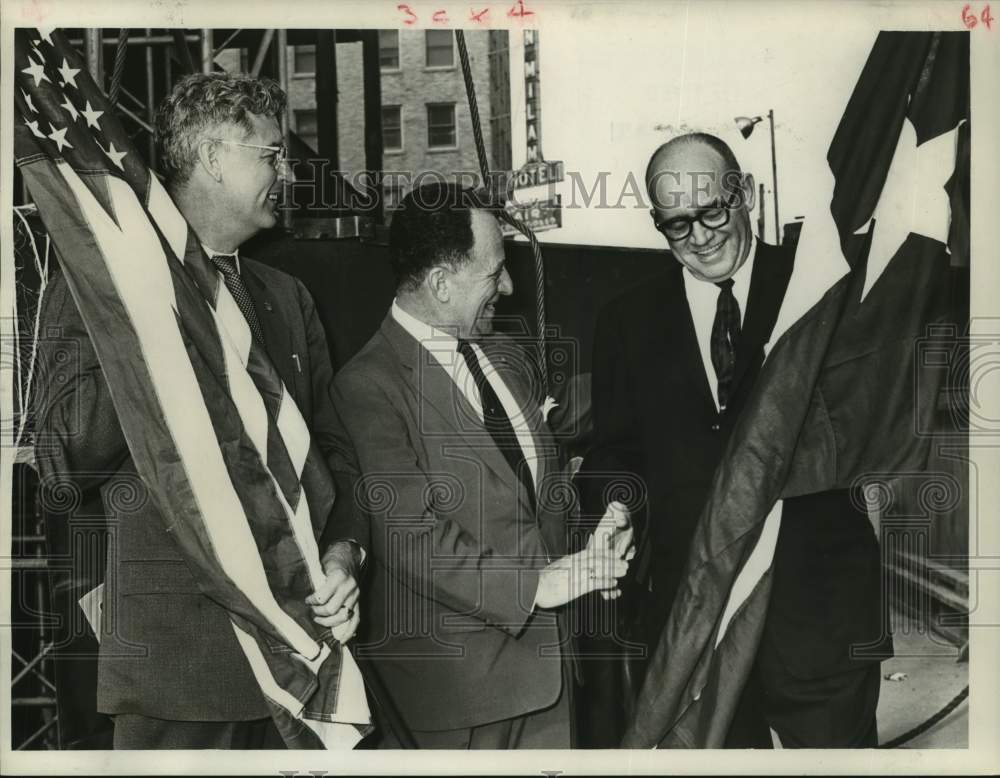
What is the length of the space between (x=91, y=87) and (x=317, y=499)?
4.89 ft

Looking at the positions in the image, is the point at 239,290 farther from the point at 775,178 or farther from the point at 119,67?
the point at 775,178

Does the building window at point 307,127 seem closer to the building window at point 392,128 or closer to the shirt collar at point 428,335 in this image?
the building window at point 392,128

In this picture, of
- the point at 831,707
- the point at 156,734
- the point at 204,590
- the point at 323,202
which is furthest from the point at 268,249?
the point at 831,707

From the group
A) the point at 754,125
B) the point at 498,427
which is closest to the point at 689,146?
the point at 754,125

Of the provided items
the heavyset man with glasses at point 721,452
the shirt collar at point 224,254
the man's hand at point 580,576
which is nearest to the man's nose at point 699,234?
the heavyset man with glasses at point 721,452

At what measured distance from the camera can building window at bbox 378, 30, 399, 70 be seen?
Answer: 4.39 m

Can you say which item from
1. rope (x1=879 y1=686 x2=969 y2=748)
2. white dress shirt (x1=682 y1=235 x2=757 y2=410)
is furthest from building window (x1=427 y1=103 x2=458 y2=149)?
rope (x1=879 y1=686 x2=969 y2=748)

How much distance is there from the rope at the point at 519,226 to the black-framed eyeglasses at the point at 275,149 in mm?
626

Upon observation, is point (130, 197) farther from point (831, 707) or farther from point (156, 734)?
point (831, 707)

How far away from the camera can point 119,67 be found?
14.2ft

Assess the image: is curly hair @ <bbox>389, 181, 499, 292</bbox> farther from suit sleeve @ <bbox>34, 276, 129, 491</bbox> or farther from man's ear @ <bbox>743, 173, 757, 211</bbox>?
suit sleeve @ <bbox>34, 276, 129, 491</bbox>

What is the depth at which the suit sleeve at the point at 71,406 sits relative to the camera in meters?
4.16

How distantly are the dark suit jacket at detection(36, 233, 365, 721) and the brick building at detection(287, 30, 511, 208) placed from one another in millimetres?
625

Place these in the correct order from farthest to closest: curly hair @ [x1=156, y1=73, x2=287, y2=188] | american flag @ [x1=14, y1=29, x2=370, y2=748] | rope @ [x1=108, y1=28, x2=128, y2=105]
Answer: rope @ [x1=108, y1=28, x2=128, y2=105] < curly hair @ [x1=156, y1=73, x2=287, y2=188] < american flag @ [x1=14, y1=29, x2=370, y2=748]
